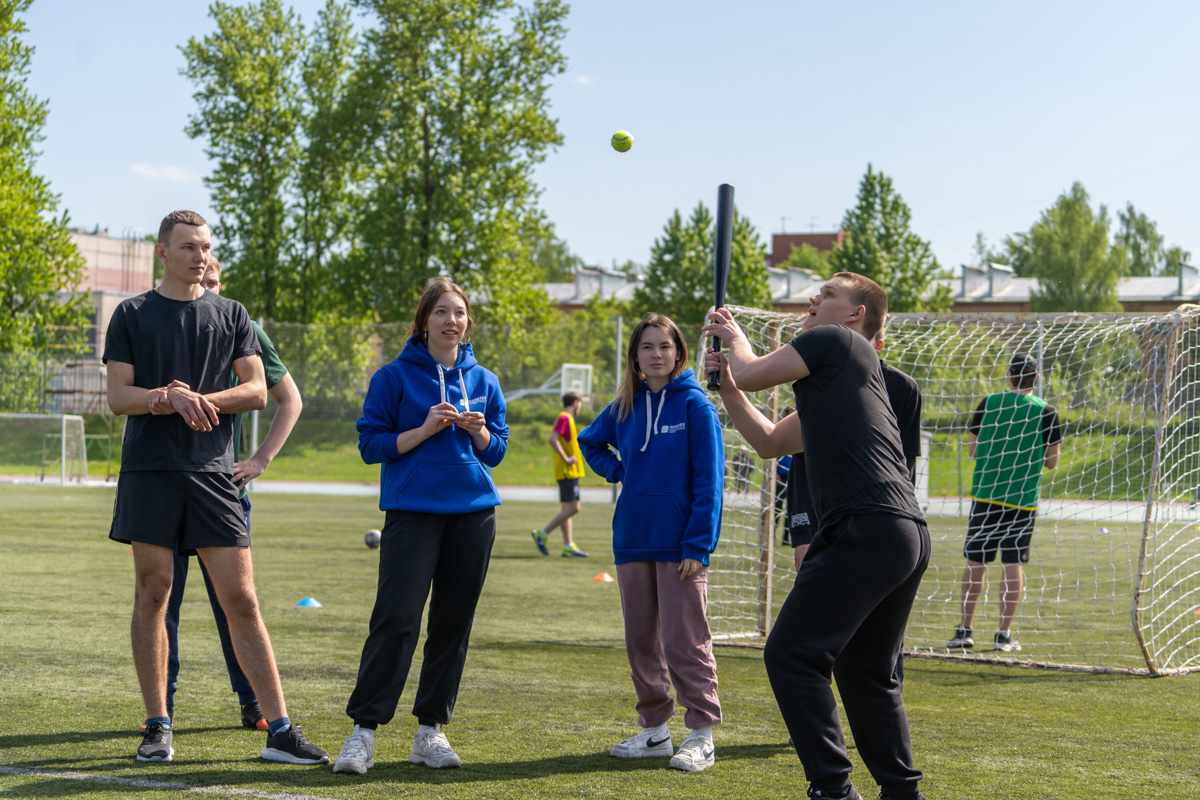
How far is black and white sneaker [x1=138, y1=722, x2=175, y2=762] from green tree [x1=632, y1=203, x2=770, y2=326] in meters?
43.0

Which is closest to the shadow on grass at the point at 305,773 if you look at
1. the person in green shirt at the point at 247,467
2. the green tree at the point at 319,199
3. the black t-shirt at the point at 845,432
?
the person in green shirt at the point at 247,467

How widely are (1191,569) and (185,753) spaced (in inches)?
387

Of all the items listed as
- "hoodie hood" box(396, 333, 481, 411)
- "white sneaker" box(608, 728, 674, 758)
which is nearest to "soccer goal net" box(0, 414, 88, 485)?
"hoodie hood" box(396, 333, 481, 411)

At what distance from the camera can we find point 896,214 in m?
48.2

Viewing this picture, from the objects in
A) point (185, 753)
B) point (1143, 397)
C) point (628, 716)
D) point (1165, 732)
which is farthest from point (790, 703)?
point (1143, 397)

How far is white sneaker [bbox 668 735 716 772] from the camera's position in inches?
170

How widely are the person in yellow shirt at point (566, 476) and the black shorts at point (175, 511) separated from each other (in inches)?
319

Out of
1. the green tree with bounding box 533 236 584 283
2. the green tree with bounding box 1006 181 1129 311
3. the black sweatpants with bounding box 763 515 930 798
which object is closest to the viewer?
the black sweatpants with bounding box 763 515 930 798

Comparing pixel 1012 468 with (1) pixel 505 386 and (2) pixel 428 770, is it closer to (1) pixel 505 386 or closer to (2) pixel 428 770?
(2) pixel 428 770

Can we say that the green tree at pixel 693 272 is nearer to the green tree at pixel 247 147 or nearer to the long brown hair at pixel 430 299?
the green tree at pixel 247 147

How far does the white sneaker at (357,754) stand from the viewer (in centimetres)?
407

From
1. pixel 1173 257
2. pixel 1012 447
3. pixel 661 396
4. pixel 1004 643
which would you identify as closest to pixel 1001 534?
pixel 1012 447

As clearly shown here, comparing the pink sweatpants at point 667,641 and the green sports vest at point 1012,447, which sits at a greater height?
the green sports vest at point 1012,447

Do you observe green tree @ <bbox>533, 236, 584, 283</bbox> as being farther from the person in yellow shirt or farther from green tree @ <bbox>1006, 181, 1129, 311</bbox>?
the person in yellow shirt
